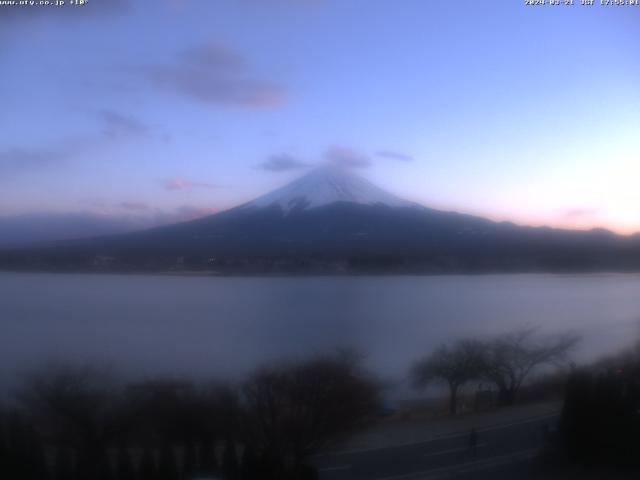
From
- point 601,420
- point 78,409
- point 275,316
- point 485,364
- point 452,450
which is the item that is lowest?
point 452,450

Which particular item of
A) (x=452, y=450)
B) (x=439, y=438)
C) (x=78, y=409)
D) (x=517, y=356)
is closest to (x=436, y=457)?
(x=452, y=450)

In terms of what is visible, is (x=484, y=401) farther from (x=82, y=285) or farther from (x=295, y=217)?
(x=295, y=217)

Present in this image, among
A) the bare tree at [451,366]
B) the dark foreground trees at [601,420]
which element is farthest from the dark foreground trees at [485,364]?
the dark foreground trees at [601,420]

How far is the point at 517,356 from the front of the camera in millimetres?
7367

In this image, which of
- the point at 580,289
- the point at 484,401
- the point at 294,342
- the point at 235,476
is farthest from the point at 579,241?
the point at 235,476

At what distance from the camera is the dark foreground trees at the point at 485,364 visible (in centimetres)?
688

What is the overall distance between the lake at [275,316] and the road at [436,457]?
1.34m

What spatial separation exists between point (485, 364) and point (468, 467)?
2674 mm

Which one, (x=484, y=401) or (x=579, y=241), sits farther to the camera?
(x=579, y=241)

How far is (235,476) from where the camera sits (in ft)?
12.8

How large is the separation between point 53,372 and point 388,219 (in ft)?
32.1

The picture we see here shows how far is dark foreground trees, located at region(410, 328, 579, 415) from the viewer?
6.88 metres

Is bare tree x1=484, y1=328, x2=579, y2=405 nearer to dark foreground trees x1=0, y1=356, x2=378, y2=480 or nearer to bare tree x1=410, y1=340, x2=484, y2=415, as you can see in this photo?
bare tree x1=410, y1=340, x2=484, y2=415

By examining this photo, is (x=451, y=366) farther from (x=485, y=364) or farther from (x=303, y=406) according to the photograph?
(x=303, y=406)
